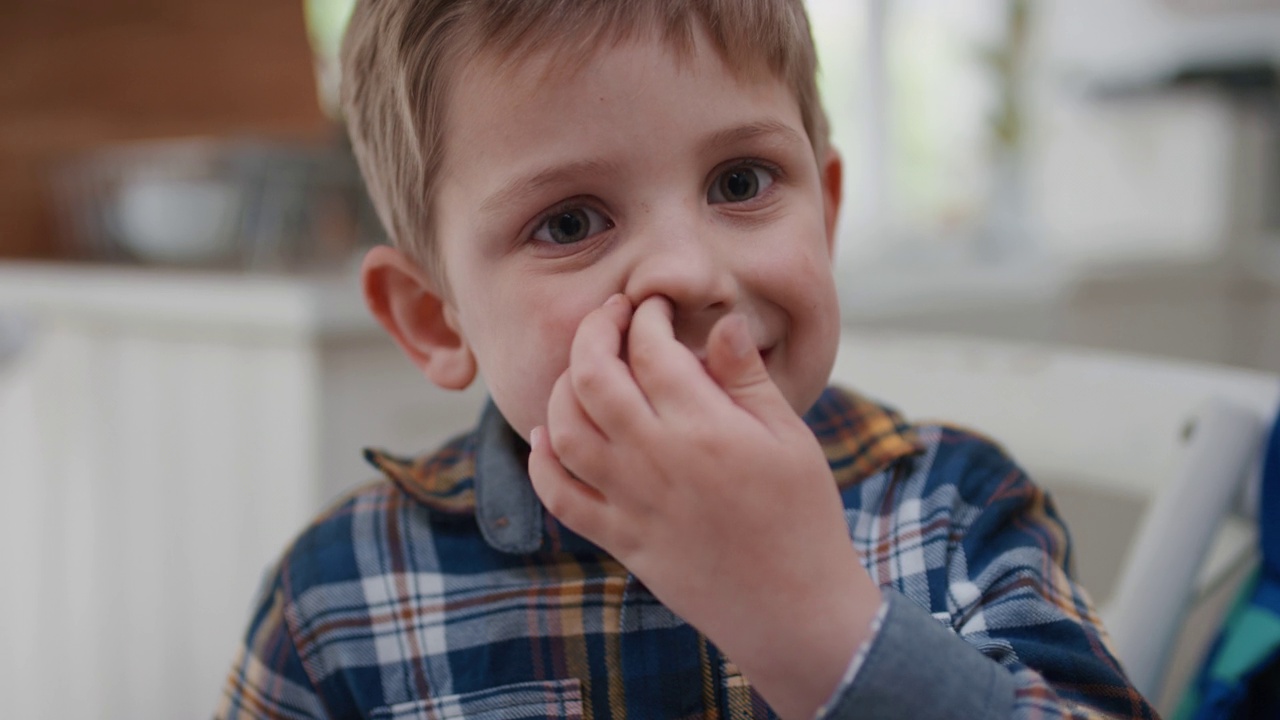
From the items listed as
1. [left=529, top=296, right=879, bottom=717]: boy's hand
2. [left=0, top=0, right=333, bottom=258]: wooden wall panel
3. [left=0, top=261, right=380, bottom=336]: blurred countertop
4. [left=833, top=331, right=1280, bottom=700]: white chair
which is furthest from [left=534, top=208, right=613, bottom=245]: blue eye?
[left=0, top=0, right=333, bottom=258]: wooden wall panel

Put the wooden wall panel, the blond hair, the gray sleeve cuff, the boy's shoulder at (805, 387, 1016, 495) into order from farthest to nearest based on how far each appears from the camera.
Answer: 1. the wooden wall panel
2. the boy's shoulder at (805, 387, 1016, 495)
3. the blond hair
4. the gray sleeve cuff

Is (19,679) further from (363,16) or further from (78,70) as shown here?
(363,16)

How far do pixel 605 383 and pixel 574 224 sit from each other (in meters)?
0.13

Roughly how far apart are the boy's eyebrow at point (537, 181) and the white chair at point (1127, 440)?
46 cm

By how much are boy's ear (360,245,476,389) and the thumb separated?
25cm

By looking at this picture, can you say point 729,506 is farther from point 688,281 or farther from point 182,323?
point 182,323

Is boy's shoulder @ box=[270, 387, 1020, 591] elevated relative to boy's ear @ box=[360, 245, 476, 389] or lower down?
lower down

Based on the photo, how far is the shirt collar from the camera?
0.62m

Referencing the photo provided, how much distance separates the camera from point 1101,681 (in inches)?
19.9

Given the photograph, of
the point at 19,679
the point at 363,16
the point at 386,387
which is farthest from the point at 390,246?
the point at 19,679

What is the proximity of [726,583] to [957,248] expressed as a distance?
10.7ft

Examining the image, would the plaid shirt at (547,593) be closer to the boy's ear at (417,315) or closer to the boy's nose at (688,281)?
the boy's ear at (417,315)

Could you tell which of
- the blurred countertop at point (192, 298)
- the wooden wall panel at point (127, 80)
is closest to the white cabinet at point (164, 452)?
the blurred countertop at point (192, 298)

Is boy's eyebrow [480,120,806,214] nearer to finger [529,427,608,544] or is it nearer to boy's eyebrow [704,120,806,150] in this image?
boy's eyebrow [704,120,806,150]
